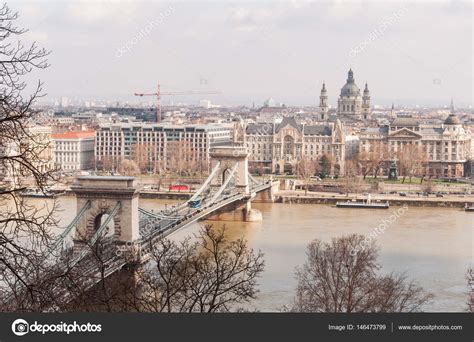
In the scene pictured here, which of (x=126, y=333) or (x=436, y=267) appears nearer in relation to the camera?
(x=126, y=333)

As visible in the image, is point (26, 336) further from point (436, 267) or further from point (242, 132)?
point (242, 132)

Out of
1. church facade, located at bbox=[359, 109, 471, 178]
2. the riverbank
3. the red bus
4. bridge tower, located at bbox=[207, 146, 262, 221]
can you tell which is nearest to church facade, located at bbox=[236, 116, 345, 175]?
church facade, located at bbox=[359, 109, 471, 178]

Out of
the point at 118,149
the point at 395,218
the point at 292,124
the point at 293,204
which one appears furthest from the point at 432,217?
the point at 118,149

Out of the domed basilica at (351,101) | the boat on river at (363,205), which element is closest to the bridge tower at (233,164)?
the boat on river at (363,205)

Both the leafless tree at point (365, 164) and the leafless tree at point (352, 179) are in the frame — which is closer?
the leafless tree at point (352, 179)

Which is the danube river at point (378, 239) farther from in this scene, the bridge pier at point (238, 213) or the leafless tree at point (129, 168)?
the leafless tree at point (129, 168)

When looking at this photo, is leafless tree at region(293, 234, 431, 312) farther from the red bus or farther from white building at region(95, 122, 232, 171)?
white building at region(95, 122, 232, 171)

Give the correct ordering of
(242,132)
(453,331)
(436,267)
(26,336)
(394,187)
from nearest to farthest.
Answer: (26,336), (453,331), (436,267), (394,187), (242,132)

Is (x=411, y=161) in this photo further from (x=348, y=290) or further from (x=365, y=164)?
(x=348, y=290)
